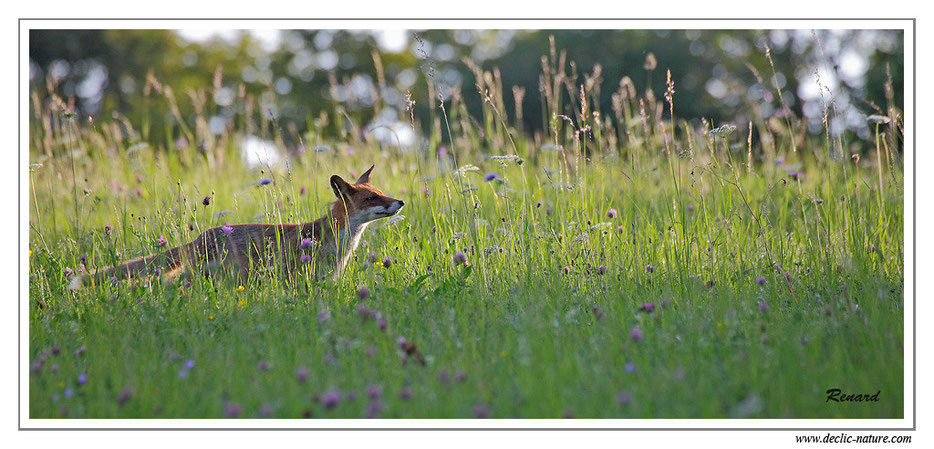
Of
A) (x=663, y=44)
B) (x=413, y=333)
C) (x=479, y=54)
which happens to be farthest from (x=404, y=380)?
(x=479, y=54)

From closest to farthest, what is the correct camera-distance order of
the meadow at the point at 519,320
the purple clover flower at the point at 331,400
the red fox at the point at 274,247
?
the purple clover flower at the point at 331,400
the meadow at the point at 519,320
the red fox at the point at 274,247

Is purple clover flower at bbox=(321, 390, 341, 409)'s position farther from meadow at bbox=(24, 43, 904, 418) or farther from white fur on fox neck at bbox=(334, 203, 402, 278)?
white fur on fox neck at bbox=(334, 203, 402, 278)

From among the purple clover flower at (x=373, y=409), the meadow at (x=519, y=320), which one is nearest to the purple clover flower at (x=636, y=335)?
the meadow at (x=519, y=320)

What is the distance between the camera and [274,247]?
16.6 feet

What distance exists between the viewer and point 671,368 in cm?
312

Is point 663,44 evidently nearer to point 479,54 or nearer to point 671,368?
point 479,54

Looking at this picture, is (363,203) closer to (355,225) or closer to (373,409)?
(355,225)

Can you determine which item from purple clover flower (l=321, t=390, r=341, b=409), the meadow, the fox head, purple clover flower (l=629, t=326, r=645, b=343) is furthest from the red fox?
purple clover flower (l=629, t=326, r=645, b=343)

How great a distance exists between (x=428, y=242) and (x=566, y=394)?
2.24 m

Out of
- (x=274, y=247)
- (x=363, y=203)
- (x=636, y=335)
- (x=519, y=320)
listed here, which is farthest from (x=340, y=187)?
(x=636, y=335)

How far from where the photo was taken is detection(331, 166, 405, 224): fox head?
17.3 ft

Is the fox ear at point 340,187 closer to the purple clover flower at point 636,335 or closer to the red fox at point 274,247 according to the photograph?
the red fox at point 274,247

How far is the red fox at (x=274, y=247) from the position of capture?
457 centimetres

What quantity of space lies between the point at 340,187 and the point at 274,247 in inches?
26.3
